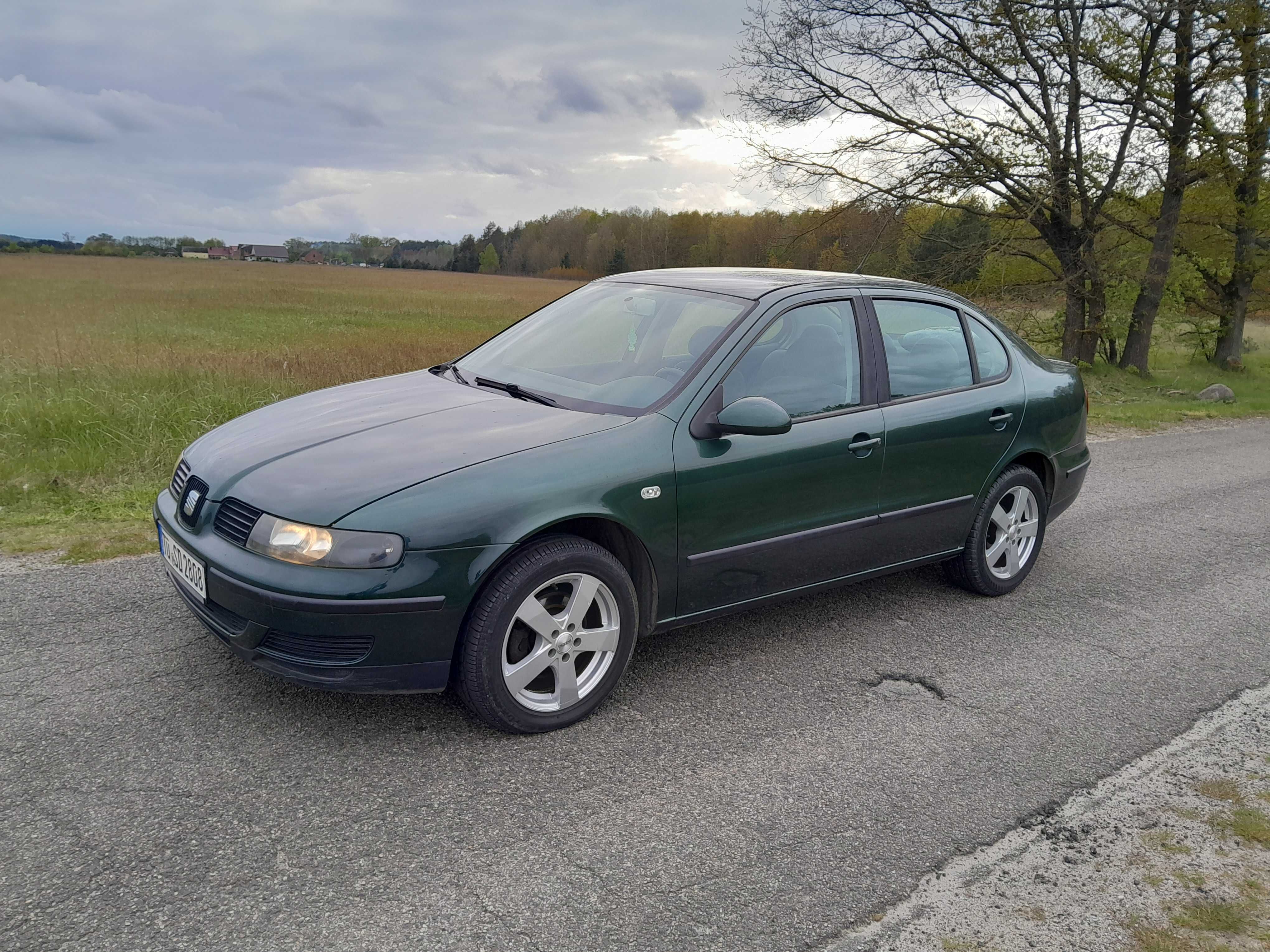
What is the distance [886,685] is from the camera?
3.94 meters

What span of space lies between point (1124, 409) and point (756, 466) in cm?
1190

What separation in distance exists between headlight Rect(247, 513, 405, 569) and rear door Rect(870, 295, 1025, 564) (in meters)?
2.31

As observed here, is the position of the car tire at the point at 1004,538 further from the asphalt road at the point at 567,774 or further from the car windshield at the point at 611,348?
the car windshield at the point at 611,348

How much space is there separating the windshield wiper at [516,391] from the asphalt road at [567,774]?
118cm

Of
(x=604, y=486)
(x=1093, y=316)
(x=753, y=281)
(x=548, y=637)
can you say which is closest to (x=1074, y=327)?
(x=1093, y=316)

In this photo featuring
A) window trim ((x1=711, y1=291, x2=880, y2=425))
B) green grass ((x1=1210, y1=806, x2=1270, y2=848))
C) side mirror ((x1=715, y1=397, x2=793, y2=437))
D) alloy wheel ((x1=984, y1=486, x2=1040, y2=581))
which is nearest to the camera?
green grass ((x1=1210, y1=806, x2=1270, y2=848))

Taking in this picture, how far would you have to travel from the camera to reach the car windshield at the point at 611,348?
12.8ft

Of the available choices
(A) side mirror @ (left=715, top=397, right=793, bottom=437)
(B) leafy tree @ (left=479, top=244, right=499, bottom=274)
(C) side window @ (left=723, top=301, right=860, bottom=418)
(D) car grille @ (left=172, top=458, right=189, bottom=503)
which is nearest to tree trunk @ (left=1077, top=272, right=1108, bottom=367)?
(C) side window @ (left=723, top=301, right=860, bottom=418)

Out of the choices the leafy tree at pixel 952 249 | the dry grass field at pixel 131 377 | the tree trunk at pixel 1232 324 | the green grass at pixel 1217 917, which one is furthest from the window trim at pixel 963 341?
the tree trunk at pixel 1232 324

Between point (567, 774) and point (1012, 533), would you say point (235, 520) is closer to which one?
point (567, 774)

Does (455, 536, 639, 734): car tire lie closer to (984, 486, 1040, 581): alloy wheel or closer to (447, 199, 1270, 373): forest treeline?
(984, 486, 1040, 581): alloy wheel

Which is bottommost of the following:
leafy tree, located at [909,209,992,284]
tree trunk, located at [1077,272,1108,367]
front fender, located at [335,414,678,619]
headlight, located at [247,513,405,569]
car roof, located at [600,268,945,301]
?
headlight, located at [247,513,405,569]

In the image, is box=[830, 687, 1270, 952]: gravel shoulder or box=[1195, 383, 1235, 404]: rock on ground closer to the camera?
box=[830, 687, 1270, 952]: gravel shoulder

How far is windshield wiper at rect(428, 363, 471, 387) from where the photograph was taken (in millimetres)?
4508
